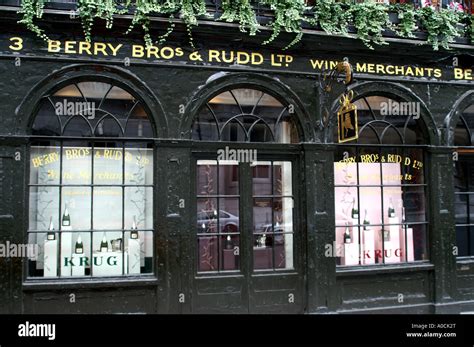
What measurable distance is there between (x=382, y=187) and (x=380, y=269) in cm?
139

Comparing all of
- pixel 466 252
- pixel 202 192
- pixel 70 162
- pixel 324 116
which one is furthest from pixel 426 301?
pixel 70 162

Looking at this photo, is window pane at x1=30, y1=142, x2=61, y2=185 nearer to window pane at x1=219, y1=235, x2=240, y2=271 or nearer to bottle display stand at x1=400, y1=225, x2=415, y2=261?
window pane at x1=219, y1=235, x2=240, y2=271

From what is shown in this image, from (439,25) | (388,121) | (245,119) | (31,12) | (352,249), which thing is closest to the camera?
(31,12)

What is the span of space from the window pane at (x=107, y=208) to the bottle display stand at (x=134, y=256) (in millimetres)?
315

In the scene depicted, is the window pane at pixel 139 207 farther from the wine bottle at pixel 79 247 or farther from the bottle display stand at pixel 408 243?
the bottle display stand at pixel 408 243

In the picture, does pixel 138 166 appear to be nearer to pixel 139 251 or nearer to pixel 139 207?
pixel 139 207

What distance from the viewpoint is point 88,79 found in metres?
6.50

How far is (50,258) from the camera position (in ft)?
20.8

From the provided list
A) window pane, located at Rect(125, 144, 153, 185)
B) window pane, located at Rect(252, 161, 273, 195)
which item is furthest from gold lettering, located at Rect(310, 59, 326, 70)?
window pane, located at Rect(125, 144, 153, 185)

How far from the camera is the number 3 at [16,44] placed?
6219 millimetres

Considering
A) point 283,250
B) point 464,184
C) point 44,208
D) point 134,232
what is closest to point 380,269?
point 283,250

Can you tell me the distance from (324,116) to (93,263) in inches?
166

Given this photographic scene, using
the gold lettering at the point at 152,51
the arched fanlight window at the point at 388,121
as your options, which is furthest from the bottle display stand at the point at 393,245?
the gold lettering at the point at 152,51

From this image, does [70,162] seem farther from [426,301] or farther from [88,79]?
[426,301]
